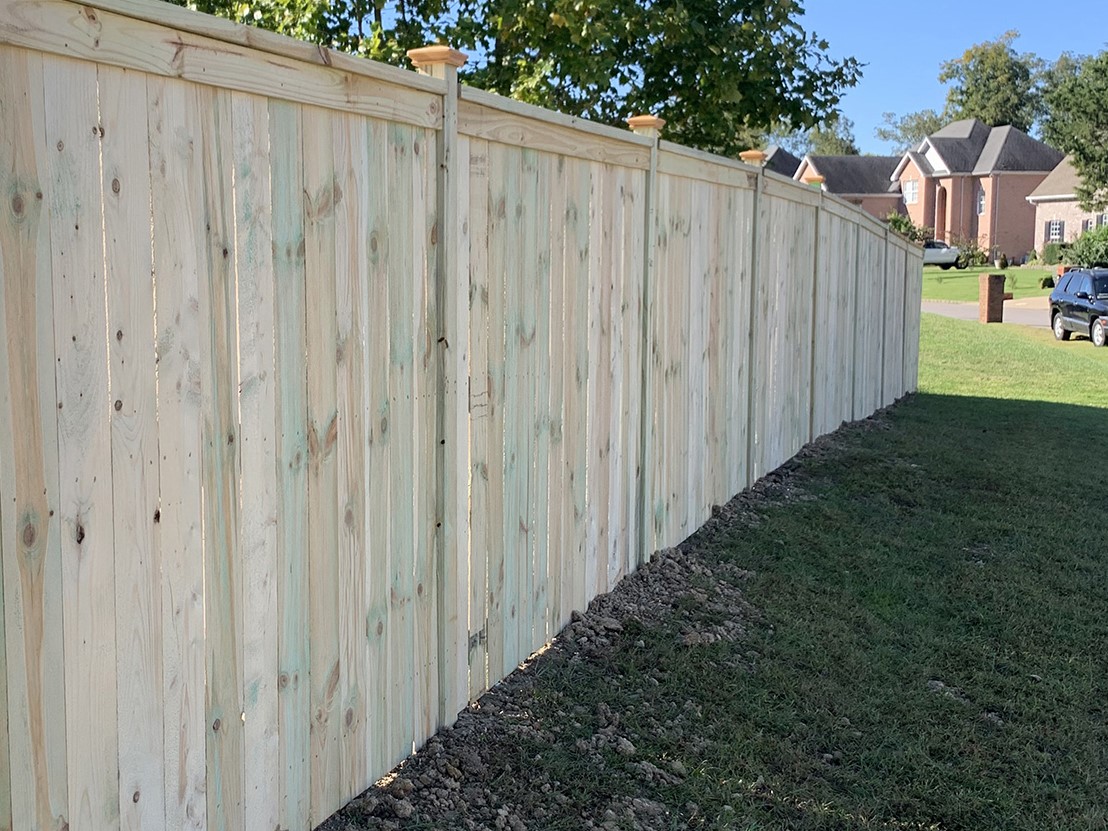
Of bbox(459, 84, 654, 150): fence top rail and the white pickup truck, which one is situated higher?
the white pickup truck

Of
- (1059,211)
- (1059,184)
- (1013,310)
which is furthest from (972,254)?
(1013,310)

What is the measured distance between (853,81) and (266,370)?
1005cm

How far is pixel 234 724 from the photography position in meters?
2.96

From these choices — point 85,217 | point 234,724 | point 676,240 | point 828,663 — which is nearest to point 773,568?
point 828,663

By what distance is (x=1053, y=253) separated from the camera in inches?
2270

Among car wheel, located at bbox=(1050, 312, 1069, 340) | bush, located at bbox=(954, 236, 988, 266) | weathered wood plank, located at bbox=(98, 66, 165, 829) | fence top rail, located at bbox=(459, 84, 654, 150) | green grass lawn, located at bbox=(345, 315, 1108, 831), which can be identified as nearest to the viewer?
weathered wood plank, located at bbox=(98, 66, 165, 829)

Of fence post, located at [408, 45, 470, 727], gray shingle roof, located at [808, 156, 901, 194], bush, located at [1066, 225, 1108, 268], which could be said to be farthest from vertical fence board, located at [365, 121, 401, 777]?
gray shingle roof, located at [808, 156, 901, 194]

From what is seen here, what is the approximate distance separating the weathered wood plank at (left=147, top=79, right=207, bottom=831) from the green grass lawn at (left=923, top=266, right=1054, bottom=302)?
128 feet

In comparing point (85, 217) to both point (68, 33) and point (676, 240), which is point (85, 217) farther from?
point (676, 240)

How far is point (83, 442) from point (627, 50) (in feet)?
30.4

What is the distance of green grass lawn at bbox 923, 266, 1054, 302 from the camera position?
41.2 meters

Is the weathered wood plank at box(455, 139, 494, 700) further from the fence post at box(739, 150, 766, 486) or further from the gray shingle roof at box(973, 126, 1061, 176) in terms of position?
the gray shingle roof at box(973, 126, 1061, 176)

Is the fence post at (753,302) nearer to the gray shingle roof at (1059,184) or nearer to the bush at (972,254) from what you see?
the bush at (972,254)

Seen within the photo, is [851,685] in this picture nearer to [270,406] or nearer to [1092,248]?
[270,406]
